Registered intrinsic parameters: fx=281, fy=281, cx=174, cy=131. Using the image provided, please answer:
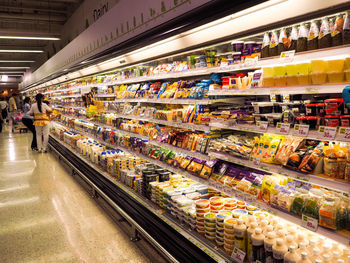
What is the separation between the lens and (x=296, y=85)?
1.81m

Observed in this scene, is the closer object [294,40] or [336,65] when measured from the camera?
[336,65]

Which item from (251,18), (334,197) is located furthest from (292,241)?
(251,18)

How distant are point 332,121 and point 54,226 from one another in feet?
11.7

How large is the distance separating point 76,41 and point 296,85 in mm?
6039

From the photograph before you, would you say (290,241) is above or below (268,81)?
below

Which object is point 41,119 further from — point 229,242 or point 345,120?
point 345,120

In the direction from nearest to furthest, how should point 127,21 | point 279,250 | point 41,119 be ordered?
point 279,250
point 127,21
point 41,119

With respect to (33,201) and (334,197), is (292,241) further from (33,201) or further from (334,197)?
(33,201)

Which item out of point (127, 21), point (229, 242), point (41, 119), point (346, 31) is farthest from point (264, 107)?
point (41, 119)

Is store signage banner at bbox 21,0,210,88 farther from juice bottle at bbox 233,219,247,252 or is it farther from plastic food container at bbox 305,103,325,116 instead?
juice bottle at bbox 233,219,247,252

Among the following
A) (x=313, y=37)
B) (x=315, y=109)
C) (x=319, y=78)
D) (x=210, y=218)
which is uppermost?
(x=313, y=37)

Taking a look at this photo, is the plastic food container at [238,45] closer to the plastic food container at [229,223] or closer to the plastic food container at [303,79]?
the plastic food container at [303,79]

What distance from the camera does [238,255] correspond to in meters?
2.06

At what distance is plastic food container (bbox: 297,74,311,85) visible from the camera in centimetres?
175
